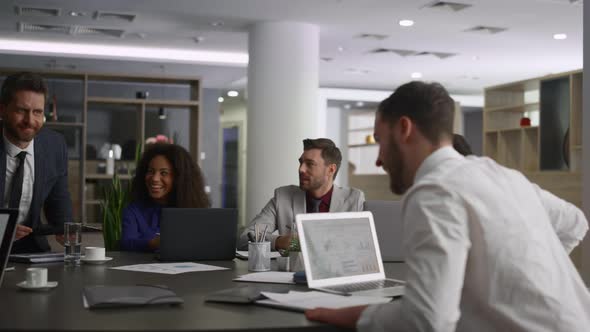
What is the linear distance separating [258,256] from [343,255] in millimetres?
434

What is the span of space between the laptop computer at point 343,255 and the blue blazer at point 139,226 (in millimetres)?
1257

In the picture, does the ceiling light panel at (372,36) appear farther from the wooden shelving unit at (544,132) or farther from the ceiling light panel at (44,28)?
the ceiling light panel at (44,28)

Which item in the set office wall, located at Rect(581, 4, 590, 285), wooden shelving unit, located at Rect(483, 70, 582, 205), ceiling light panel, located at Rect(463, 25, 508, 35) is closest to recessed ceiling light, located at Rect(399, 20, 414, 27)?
ceiling light panel, located at Rect(463, 25, 508, 35)

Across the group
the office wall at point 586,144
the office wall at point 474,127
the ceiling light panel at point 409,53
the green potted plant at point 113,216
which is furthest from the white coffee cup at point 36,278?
the office wall at point 474,127

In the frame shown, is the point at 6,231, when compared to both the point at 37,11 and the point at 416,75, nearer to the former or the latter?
the point at 37,11

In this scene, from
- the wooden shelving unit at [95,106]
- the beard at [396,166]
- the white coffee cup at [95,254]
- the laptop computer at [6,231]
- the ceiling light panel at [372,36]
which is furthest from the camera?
the ceiling light panel at [372,36]

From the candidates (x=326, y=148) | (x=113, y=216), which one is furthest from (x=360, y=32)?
(x=326, y=148)

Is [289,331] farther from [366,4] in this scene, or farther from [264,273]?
[366,4]

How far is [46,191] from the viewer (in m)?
3.28

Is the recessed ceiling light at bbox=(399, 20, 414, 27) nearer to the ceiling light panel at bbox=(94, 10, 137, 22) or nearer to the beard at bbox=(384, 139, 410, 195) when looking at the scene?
the ceiling light panel at bbox=(94, 10, 137, 22)

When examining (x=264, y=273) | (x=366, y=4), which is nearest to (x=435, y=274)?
(x=264, y=273)

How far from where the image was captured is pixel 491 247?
1.61 m

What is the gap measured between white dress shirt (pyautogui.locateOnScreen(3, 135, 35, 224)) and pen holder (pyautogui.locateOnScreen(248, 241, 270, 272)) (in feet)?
3.78

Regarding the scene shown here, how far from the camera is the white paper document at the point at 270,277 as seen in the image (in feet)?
7.51
